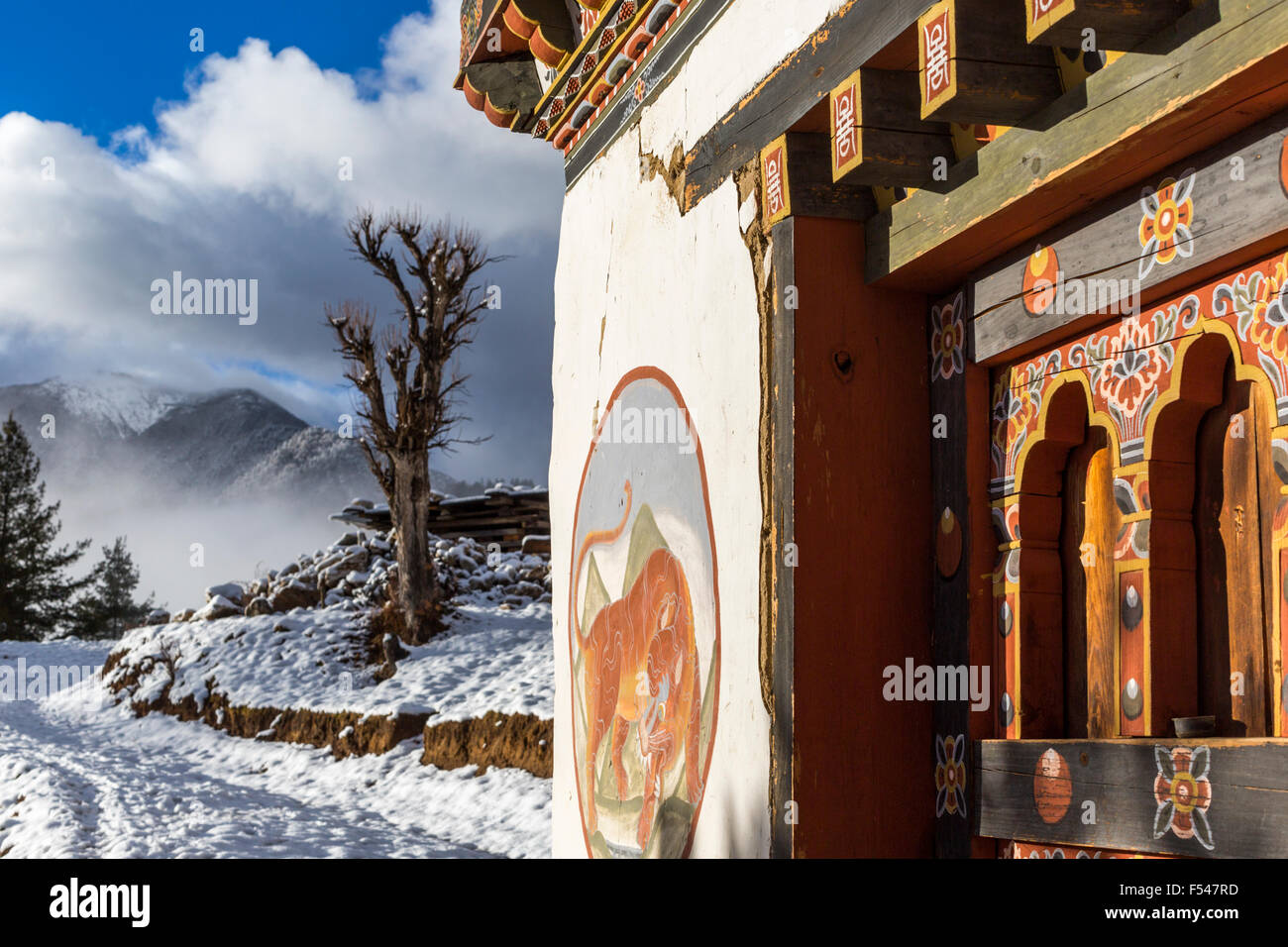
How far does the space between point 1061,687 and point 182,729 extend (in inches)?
505

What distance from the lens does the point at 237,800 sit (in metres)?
9.70

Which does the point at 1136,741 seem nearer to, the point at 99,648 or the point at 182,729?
the point at 182,729

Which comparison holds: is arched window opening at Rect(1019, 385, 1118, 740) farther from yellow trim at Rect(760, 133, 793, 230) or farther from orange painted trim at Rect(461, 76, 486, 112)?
orange painted trim at Rect(461, 76, 486, 112)

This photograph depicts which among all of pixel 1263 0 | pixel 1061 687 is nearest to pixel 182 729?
pixel 1061 687

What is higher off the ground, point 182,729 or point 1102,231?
point 1102,231

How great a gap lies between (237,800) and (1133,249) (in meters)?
8.98

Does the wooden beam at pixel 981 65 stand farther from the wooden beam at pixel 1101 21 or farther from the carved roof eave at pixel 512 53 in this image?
the carved roof eave at pixel 512 53

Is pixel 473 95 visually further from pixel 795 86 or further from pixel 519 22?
pixel 795 86

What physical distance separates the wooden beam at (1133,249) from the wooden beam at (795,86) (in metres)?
0.55

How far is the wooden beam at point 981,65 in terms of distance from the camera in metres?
2.31

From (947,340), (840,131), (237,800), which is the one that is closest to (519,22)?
(840,131)

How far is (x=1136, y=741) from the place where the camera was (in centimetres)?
223
